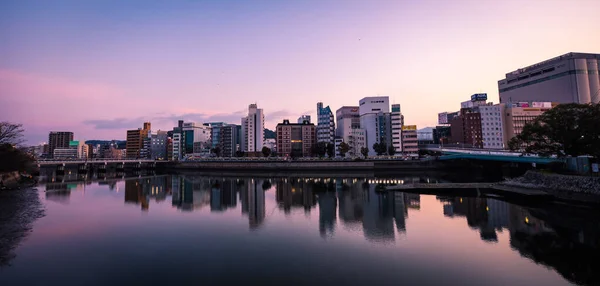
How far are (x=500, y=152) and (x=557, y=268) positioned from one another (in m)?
58.5

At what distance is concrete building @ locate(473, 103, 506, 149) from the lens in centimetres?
10344

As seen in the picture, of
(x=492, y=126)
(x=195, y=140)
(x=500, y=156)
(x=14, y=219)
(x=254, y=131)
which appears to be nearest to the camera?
(x=14, y=219)

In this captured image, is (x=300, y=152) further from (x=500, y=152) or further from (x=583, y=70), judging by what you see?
(x=583, y=70)

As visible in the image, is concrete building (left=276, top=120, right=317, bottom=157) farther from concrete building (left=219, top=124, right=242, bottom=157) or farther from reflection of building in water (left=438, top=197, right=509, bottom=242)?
reflection of building in water (left=438, top=197, right=509, bottom=242)

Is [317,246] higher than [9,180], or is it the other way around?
[9,180]

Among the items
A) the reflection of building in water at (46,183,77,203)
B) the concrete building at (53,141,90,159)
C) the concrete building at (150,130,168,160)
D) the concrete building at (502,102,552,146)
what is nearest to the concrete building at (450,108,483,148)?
the concrete building at (502,102,552,146)

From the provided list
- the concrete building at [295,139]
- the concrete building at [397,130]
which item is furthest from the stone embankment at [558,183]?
the concrete building at [295,139]

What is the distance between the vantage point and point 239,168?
93625mm

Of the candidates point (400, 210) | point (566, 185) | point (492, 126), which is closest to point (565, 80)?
point (492, 126)

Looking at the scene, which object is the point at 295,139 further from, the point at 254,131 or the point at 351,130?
the point at 254,131

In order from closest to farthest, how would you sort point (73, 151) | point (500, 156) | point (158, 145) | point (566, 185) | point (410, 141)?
point (566, 185), point (500, 156), point (410, 141), point (158, 145), point (73, 151)

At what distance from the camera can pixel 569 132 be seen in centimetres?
3066

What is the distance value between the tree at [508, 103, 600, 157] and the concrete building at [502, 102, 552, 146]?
81.1 m

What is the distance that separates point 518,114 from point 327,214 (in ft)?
361
